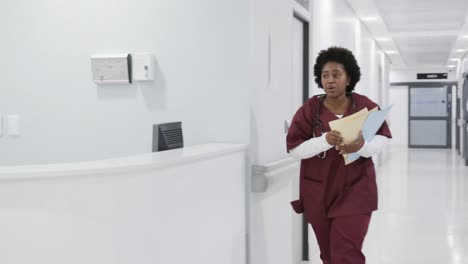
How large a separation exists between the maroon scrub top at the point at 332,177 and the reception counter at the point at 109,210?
0.65 m

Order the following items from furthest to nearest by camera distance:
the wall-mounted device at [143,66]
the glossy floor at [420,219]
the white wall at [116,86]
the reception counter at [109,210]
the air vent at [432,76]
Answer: the air vent at [432,76], the glossy floor at [420,219], the wall-mounted device at [143,66], the white wall at [116,86], the reception counter at [109,210]

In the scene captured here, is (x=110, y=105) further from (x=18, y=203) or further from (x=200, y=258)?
(x=18, y=203)

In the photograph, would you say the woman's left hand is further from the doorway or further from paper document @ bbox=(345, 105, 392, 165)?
the doorway

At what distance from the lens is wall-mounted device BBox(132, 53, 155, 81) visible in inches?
146

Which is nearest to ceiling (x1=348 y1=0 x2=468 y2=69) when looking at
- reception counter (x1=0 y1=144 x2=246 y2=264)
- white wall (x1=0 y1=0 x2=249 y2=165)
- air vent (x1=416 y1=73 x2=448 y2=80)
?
air vent (x1=416 y1=73 x2=448 y2=80)

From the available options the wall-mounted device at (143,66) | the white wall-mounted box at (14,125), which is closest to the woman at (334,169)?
the wall-mounted device at (143,66)

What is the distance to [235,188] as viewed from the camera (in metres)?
3.35

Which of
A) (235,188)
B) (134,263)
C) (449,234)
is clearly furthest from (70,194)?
(449,234)

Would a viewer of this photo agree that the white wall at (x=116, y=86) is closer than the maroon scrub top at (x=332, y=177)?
No

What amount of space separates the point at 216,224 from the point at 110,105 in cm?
128

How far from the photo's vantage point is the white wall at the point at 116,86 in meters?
3.54

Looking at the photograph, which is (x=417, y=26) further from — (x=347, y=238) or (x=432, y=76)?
(x=432, y=76)

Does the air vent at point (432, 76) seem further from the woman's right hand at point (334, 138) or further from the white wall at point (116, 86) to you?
the woman's right hand at point (334, 138)

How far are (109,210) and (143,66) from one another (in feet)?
5.42
